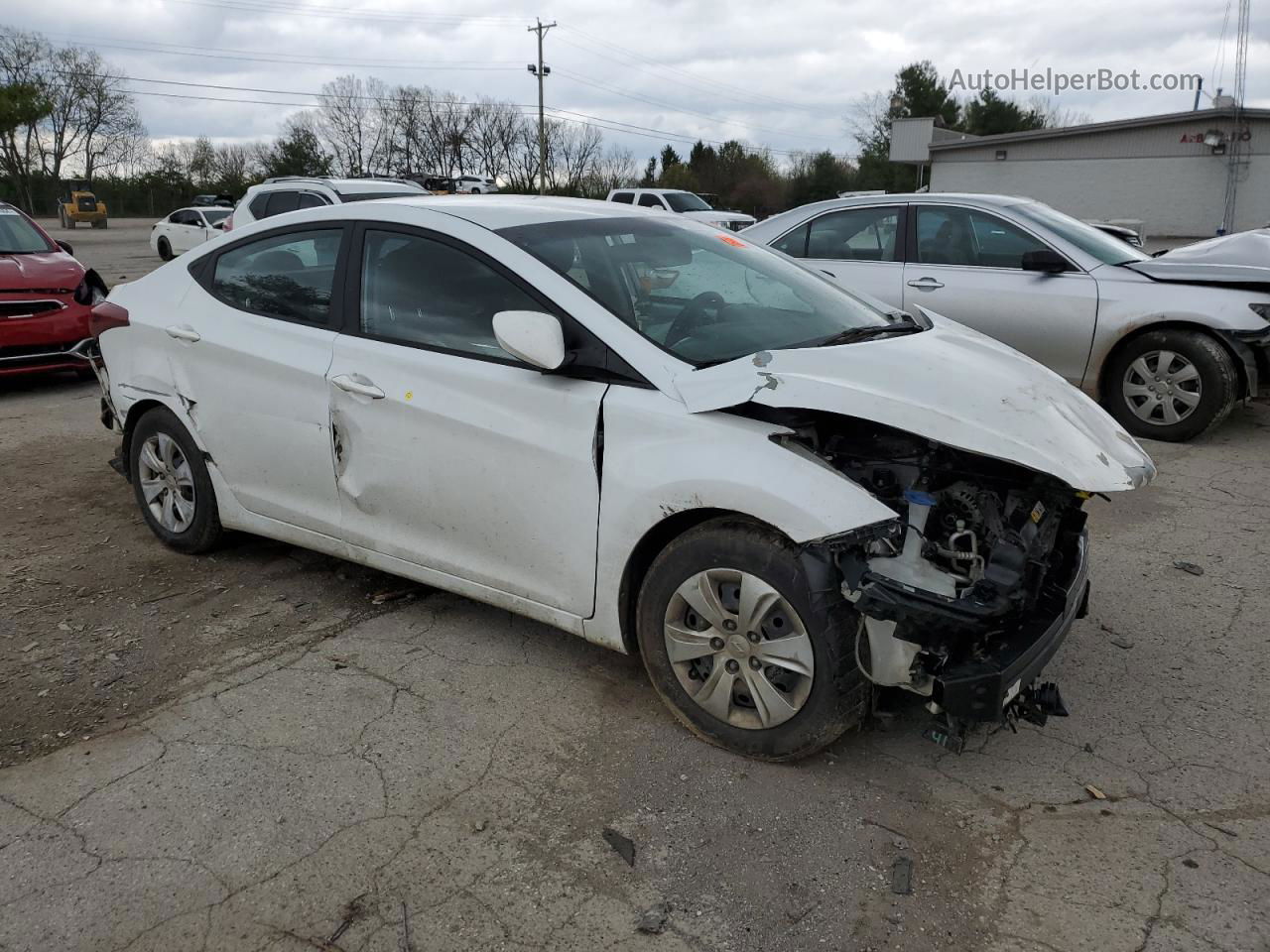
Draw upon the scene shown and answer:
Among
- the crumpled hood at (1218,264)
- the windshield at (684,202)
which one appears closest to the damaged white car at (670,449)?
the crumpled hood at (1218,264)

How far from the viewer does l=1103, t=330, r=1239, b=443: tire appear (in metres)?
6.72

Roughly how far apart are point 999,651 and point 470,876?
159 cm

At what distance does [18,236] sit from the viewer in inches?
365

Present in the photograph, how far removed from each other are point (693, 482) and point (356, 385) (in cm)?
150

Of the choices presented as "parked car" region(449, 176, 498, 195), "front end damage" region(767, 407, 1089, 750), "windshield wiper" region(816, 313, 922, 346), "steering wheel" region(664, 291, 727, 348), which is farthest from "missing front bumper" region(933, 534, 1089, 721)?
"parked car" region(449, 176, 498, 195)

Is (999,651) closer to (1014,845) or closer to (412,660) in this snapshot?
(1014,845)

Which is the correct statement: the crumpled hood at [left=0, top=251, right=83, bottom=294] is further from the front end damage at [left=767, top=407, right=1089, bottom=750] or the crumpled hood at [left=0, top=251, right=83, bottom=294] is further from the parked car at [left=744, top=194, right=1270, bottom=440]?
the front end damage at [left=767, top=407, right=1089, bottom=750]

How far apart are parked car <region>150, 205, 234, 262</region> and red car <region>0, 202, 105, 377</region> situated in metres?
16.2

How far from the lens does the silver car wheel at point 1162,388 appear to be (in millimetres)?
6816

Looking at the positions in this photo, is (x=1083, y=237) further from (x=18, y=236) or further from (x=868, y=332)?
(x=18, y=236)

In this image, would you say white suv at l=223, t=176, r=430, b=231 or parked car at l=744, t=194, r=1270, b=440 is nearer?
parked car at l=744, t=194, r=1270, b=440

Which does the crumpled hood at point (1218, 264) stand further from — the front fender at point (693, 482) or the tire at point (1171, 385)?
the front fender at point (693, 482)

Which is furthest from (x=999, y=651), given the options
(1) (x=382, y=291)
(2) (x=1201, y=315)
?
(2) (x=1201, y=315)

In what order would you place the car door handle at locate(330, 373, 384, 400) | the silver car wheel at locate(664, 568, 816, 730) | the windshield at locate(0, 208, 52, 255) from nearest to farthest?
the silver car wheel at locate(664, 568, 816, 730), the car door handle at locate(330, 373, 384, 400), the windshield at locate(0, 208, 52, 255)
